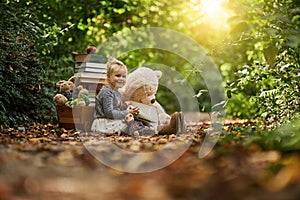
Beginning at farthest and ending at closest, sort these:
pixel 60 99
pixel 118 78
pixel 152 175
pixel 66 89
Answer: pixel 66 89
pixel 60 99
pixel 118 78
pixel 152 175

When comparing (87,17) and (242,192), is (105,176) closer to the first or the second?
(242,192)

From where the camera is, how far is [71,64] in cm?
777

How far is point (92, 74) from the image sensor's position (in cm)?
557

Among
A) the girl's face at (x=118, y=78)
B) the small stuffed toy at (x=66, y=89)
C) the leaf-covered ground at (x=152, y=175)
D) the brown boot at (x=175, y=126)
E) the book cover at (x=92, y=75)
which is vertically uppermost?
the book cover at (x=92, y=75)

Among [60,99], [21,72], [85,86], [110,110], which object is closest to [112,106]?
[110,110]

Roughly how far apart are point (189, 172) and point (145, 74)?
294 cm

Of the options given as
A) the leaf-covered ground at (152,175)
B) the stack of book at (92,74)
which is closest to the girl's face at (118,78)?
the stack of book at (92,74)

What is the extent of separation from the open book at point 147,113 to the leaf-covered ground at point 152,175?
1.95 metres

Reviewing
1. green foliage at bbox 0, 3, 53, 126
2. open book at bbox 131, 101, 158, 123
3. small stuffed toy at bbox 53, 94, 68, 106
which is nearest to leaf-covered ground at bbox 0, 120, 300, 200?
open book at bbox 131, 101, 158, 123

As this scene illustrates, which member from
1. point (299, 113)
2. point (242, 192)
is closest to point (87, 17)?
point (299, 113)

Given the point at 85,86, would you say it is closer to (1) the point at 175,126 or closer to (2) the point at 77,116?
(2) the point at 77,116

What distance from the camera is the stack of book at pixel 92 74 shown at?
5.52m

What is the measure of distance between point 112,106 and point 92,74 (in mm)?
947

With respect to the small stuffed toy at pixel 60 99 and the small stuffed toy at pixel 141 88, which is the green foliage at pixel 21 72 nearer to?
the small stuffed toy at pixel 60 99
